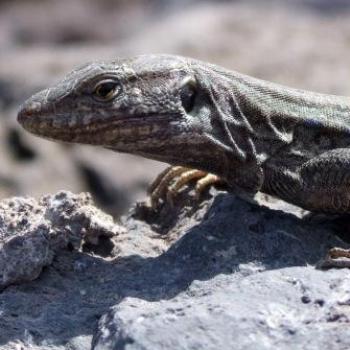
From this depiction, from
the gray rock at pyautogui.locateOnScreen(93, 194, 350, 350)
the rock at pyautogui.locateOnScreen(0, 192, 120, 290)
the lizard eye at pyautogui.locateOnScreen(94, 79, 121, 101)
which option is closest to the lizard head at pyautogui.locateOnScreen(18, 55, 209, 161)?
the lizard eye at pyautogui.locateOnScreen(94, 79, 121, 101)

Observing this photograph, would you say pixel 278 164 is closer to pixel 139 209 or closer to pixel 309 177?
pixel 309 177

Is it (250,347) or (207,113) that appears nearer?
(250,347)

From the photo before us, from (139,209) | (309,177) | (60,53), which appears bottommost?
(60,53)

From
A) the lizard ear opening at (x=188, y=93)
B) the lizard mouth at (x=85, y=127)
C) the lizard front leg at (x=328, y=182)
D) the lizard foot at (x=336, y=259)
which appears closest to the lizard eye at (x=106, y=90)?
the lizard mouth at (x=85, y=127)

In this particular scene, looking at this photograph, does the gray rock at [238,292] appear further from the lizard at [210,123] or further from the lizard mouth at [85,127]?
the lizard mouth at [85,127]

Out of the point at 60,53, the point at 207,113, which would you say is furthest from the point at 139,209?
the point at 60,53
